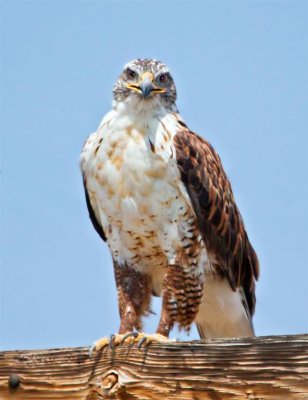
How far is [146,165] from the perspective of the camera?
536 cm

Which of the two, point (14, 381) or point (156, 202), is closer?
point (14, 381)

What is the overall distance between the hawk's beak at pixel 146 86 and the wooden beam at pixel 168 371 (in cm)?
230

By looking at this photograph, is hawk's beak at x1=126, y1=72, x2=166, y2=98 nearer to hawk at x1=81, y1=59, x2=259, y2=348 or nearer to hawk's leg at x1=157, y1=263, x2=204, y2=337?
hawk at x1=81, y1=59, x2=259, y2=348

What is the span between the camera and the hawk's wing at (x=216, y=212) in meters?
5.48

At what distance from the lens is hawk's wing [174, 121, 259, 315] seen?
18.0ft

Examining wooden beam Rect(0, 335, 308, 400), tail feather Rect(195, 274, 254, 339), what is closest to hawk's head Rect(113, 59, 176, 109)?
tail feather Rect(195, 274, 254, 339)

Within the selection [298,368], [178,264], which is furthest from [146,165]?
[298,368]

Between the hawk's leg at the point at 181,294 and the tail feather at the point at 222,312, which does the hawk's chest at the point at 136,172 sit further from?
the tail feather at the point at 222,312

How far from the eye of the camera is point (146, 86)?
5.63m

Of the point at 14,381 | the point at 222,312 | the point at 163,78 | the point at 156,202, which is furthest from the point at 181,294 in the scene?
the point at 14,381

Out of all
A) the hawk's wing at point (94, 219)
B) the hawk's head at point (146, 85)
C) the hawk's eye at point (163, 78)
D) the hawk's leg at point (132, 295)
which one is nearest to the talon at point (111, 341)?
the hawk's leg at point (132, 295)

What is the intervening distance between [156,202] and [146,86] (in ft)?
2.52

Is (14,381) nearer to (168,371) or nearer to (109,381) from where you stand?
(109,381)

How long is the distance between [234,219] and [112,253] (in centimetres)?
87
